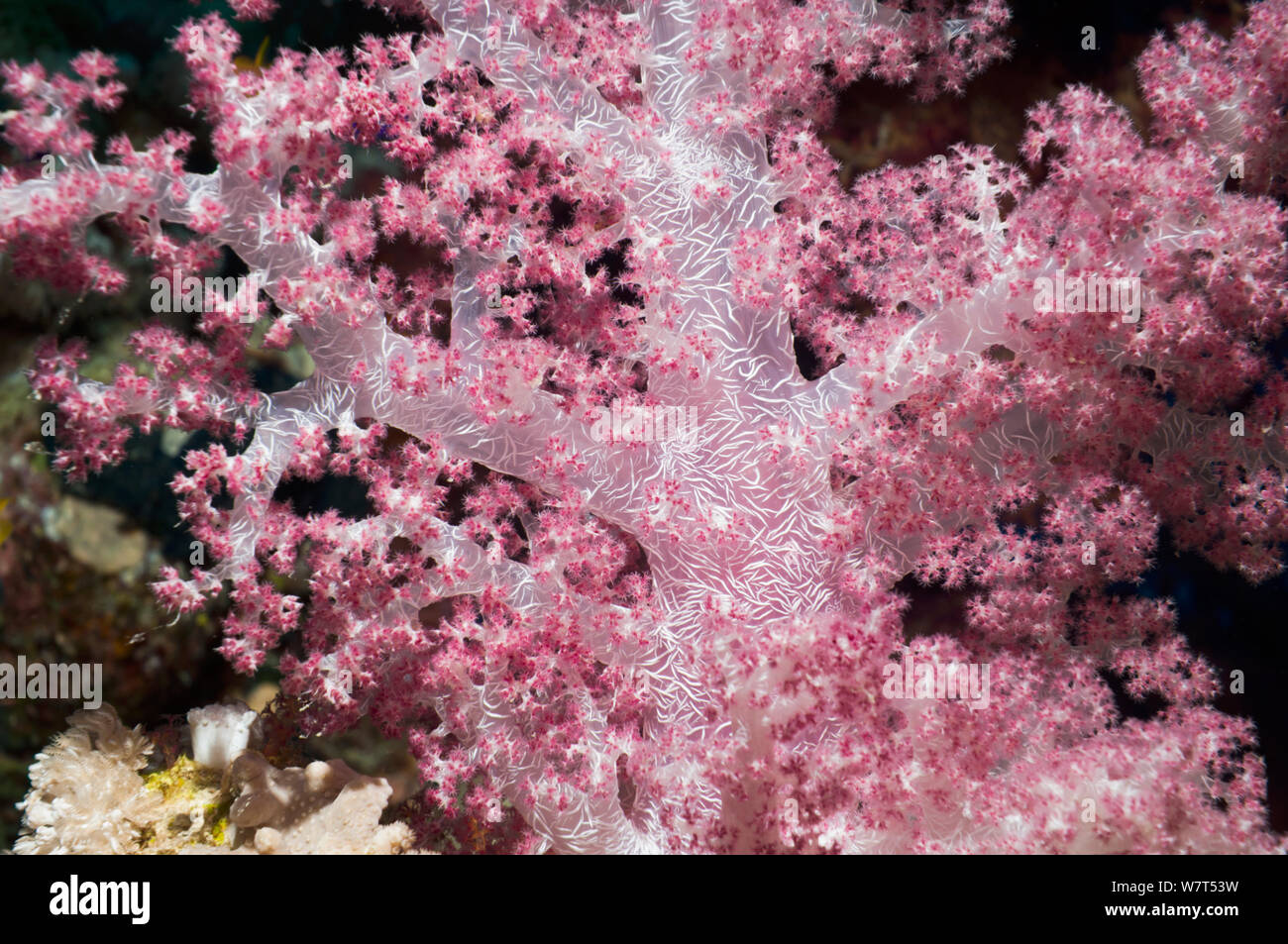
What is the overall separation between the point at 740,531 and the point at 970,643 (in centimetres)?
113

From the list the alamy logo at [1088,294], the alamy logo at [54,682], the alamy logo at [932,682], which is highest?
the alamy logo at [1088,294]

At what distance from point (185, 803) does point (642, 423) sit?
90.7 inches

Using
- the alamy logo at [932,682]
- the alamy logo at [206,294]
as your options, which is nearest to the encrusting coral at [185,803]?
the alamy logo at [206,294]

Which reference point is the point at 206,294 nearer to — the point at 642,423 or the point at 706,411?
the point at 642,423

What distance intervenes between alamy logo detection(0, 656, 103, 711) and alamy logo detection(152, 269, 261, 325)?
1.34m

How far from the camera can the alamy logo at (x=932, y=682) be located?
8.77 ft

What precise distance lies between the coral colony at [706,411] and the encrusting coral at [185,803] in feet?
0.13

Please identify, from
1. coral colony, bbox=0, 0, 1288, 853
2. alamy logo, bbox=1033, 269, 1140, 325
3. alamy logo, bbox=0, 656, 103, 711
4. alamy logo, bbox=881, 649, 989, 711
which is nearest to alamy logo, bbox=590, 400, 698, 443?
coral colony, bbox=0, 0, 1288, 853

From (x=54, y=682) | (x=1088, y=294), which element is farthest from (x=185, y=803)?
(x=1088, y=294)

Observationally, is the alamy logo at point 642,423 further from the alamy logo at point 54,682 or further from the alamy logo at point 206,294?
the alamy logo at point 54,682

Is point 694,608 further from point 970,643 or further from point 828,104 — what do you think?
point 828,104

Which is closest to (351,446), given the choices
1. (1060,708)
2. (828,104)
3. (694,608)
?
(694,608)

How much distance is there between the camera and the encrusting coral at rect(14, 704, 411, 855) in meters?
2.55
